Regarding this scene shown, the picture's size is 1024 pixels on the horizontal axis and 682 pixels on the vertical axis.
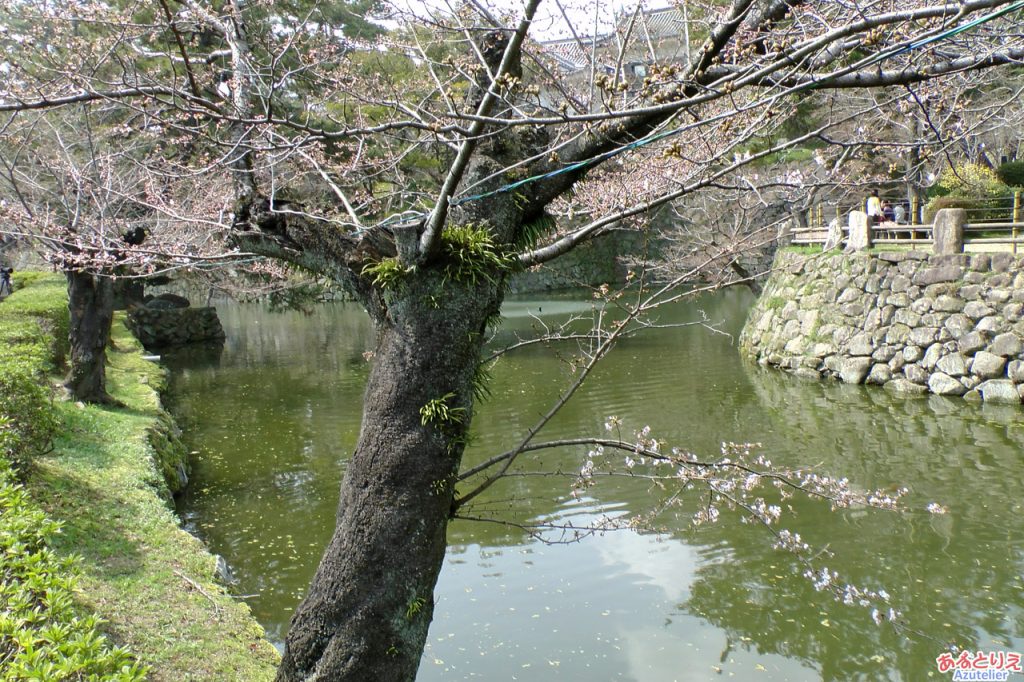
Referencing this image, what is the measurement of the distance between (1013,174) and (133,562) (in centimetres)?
1727

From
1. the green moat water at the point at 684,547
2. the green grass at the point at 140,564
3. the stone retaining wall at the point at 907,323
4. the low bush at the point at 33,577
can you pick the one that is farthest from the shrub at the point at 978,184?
the low bush at the point at 33,577

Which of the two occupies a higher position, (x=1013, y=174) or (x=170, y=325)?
(x=1013, y=174)

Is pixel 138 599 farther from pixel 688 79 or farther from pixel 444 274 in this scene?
pixel 688 79

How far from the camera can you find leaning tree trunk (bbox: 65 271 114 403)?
837cm

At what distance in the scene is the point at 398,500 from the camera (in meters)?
2.76

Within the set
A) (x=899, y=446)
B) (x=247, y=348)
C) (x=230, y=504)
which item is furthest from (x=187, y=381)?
(x=899, y=446)

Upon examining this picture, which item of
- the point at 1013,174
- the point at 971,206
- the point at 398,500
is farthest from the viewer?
the point at 1013,174

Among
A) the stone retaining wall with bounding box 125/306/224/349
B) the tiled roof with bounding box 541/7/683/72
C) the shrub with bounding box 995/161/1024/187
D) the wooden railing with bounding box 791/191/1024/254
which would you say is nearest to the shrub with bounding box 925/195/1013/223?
the wooden railing with bounding box 791/191/1024/254

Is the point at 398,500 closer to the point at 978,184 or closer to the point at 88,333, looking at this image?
the point at 88,333

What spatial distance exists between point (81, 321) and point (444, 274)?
740 centimetres

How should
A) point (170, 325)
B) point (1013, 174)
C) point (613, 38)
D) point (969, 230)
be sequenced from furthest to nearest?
point (170, 325) → point (1013, 174) → point (969, 230) → point (613, 38)

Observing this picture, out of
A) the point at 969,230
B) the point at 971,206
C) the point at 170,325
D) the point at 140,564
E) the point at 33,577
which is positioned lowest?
the point at 140,564

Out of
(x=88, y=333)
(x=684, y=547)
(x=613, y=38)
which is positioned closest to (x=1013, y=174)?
(x=684, y=547)

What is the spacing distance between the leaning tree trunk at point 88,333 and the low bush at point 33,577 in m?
1.74
